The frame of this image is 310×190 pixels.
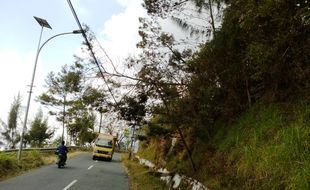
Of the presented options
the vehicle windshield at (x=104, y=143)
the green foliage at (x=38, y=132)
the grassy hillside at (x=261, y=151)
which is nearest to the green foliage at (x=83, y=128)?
→ the green foliage at (x=38, y=132)

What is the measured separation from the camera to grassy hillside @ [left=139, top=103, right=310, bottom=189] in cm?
764

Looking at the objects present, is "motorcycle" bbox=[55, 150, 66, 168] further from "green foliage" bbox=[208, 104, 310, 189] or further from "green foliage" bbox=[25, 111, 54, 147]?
"green foliage" bbox=[25, 111, 54, 147]

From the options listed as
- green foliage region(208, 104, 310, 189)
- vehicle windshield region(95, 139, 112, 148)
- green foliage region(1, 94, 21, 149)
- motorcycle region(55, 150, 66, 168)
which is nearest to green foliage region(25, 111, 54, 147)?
green foliage region(1, 94, 21, 149)

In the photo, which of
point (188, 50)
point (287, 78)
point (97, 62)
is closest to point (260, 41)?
point (287, 78)

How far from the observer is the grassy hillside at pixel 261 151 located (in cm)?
764

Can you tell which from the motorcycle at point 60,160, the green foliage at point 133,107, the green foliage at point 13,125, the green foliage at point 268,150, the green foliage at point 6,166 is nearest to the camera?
the green foliage at point 268,150

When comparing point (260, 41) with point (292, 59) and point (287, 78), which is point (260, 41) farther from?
point (287, 78)

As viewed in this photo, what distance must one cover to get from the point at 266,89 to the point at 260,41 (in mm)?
3084

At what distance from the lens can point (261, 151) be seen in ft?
30.3

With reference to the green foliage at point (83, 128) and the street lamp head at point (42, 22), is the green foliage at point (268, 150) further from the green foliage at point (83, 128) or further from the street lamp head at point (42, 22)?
the green foliage at point (83, 128)

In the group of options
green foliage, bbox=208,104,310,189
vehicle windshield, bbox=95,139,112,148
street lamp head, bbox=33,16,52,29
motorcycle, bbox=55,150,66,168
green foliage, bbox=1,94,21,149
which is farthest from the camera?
green foliage, bbox=1,94,21,149

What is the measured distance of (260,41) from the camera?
9.78 m

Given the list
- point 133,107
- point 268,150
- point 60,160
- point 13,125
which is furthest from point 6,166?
point 13,125

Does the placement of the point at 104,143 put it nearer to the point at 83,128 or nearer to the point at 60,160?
the point at 60,160
